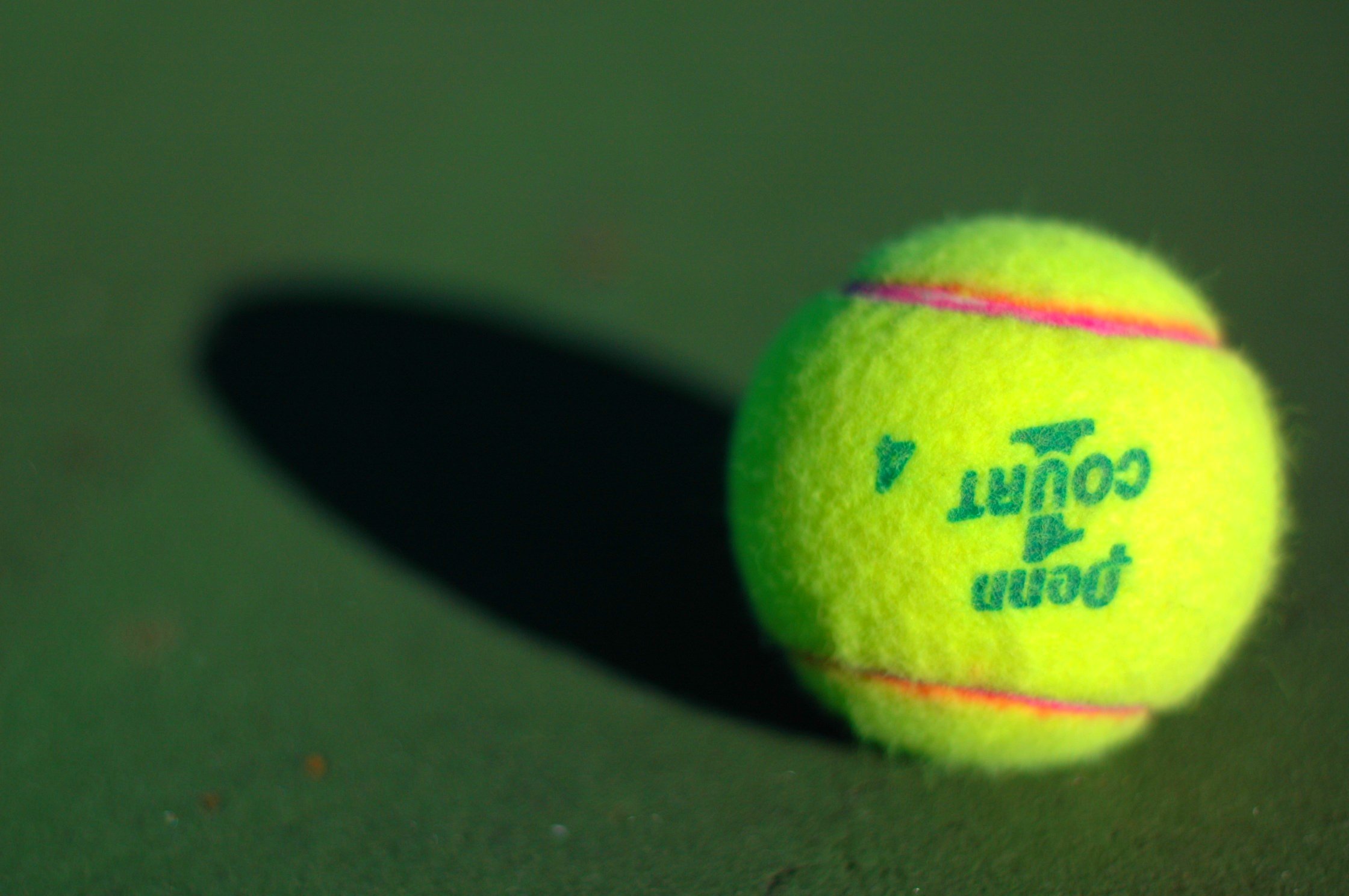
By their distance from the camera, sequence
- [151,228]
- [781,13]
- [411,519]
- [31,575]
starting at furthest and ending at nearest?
[781,13] < [151,228] < [411,519] < [31,575]

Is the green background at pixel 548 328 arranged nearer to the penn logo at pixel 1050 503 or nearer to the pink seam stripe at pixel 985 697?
the pink seam stripe at pixel 985 697

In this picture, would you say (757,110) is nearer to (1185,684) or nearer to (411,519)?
(411,519)

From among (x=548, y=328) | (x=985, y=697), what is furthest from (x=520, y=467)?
(x=985, y=697)

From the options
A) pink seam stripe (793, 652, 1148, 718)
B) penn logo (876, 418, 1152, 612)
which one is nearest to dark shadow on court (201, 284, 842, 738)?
pink seam stripe (793, 652, 1148, 718)

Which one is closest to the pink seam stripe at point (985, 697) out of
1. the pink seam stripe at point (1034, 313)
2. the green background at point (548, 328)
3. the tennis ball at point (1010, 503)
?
the tennis ball at point (1010, 503)

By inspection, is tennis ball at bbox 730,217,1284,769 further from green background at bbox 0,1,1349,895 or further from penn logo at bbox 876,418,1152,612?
green background at bbox 0,1,1349,895

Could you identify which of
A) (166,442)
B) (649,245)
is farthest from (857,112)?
(166,442)
